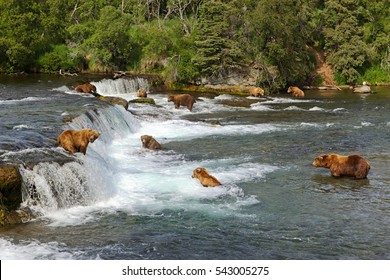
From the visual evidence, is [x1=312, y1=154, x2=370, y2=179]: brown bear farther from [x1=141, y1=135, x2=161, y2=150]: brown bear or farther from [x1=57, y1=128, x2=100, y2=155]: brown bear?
[x1=57, y1=128, x2=100, y2=155]: brown bear

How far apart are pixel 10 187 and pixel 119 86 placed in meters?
25.1

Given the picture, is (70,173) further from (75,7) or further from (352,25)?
(75,7)

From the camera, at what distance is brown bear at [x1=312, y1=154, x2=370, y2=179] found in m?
16.5

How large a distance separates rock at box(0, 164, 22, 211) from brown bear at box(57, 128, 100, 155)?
2.92 metres

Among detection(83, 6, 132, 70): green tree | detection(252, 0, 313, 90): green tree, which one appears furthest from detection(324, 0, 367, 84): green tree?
detection(83, 6, 132, 70): green tree

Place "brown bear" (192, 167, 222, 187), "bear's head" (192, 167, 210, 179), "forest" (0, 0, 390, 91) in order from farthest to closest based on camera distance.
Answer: "forest" (0, 0, 390, 91) → "bear's head" (192, 167, 210, 179) → "brown bear" (192, 167, 222, 187)

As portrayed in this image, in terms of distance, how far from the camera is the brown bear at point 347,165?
16.5 m

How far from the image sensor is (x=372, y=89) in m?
42.6

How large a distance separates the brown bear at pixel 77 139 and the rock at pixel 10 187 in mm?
2922

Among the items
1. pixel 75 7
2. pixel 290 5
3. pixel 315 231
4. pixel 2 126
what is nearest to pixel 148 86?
pixel 290 5

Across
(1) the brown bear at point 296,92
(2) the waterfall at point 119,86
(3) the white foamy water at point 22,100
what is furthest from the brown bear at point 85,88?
Result: (1) the brown bear at point 296,92

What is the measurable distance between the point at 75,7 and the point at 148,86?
17.2 metres

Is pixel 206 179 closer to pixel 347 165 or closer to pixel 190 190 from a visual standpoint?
pixel 190 190

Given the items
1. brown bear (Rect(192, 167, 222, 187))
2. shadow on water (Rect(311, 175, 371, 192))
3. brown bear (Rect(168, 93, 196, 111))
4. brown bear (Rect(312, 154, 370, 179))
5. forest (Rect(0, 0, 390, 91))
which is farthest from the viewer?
forest (Rect(0, 0, 390, 91))
